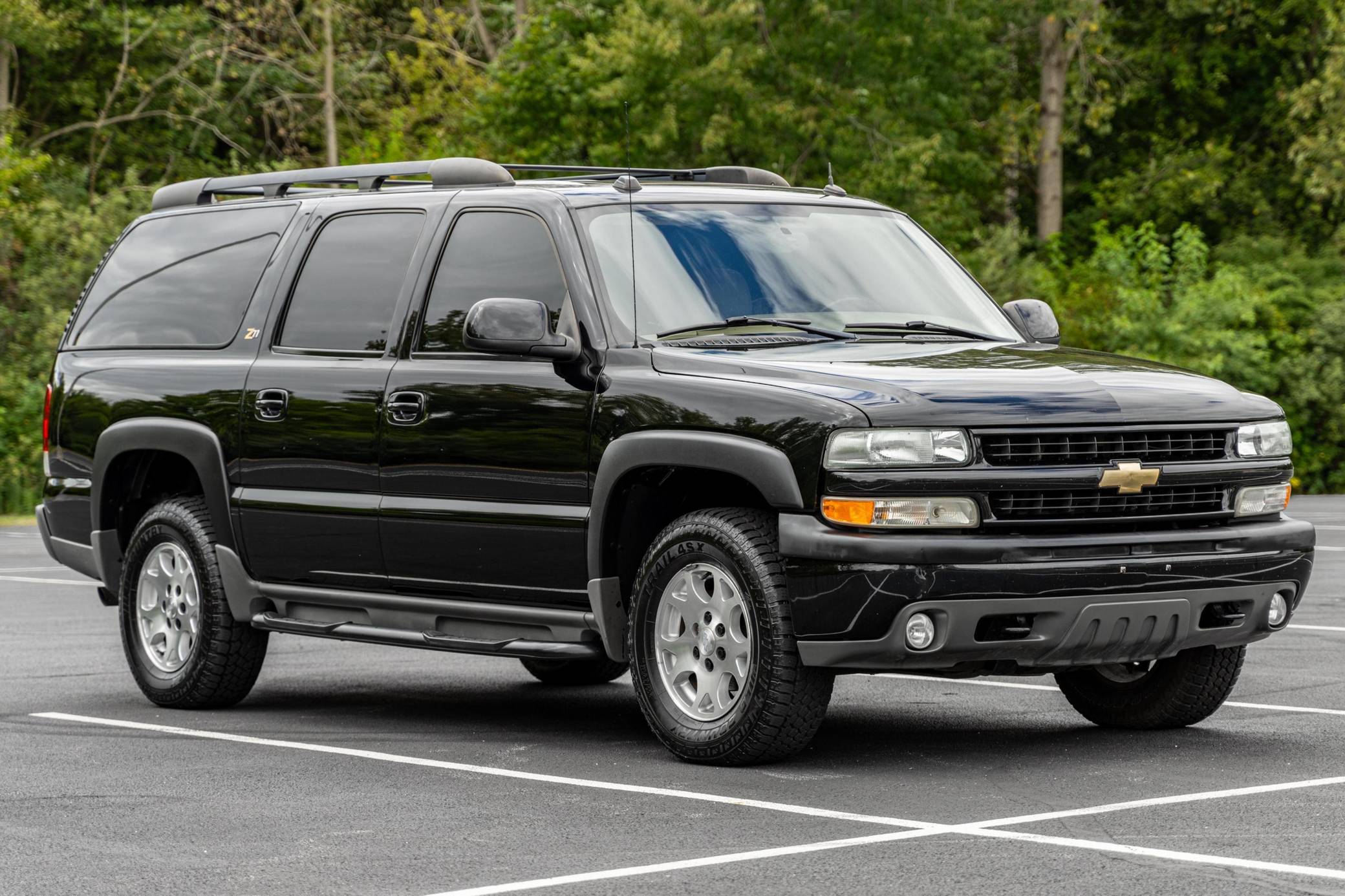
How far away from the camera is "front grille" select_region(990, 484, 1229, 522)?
688 centimetres

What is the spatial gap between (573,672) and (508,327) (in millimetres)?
3208

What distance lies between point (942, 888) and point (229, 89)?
41168 millimetres

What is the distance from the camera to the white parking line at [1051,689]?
8.65 metres

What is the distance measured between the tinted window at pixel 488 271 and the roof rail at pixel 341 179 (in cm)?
28

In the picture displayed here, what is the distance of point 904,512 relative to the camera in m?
6.77

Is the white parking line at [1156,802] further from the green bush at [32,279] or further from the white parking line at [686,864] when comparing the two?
the green bush at [32,279]

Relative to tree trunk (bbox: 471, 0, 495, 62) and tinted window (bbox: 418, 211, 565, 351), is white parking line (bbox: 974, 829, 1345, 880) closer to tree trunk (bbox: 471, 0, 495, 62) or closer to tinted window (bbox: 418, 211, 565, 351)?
tinted window (bbox: 418, 211, 565, 351)

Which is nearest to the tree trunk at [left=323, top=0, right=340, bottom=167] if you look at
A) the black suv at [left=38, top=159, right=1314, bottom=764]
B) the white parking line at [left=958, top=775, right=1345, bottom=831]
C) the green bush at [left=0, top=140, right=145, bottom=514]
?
the green bush at [left=0, top=140, right=145, bottom=514]

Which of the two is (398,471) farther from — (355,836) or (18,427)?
(18,427)

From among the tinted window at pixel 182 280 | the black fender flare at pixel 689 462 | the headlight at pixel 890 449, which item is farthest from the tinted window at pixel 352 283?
the headlight at pixel 890 449

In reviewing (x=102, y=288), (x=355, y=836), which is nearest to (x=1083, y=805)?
(x=355, y=836)

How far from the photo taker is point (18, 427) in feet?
98.1

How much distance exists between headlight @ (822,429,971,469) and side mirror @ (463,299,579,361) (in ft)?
4.16

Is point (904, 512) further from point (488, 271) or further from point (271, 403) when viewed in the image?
point (271, 403)
